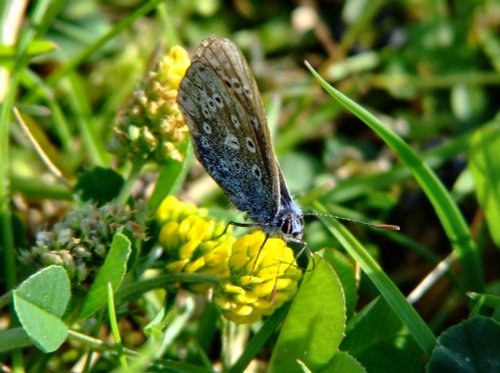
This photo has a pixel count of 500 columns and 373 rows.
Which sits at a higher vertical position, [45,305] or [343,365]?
[45,305]

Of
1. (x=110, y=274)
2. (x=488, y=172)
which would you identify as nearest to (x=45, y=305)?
(x=110, y=274)

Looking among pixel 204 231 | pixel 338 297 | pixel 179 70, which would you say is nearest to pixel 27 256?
pixel 204 231

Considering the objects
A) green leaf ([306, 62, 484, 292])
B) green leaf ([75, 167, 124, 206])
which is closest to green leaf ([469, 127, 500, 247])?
green leaf ([306, 62, 484, 292])

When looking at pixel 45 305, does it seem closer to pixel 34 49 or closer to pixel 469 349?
pixel 469 349

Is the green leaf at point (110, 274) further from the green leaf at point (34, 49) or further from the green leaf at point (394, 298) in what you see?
the green leaf at point (34, 49)

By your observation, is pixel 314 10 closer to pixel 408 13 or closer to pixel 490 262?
pixel 408 13

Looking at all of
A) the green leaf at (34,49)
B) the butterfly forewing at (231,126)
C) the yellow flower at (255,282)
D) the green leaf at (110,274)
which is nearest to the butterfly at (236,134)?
the butterfly forewing at (231,126)

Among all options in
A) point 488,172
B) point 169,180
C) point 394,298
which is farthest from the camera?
point 488,172

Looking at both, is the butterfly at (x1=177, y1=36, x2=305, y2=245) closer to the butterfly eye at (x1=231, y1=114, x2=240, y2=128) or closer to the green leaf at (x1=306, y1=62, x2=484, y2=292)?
the butterfly eye at (x1=231, y1=114, x2=240, y2=128)
